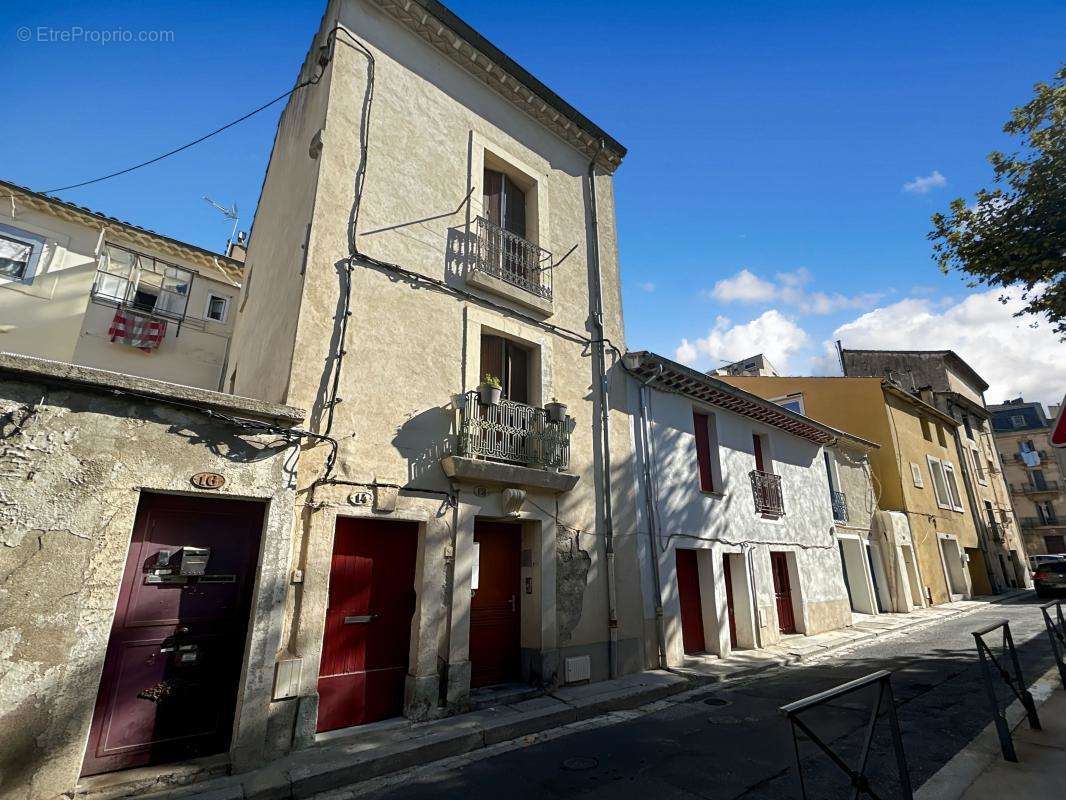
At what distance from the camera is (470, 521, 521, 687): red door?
22.9 ft

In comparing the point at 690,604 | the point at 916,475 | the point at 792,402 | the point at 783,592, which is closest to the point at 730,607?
the point at 690,604

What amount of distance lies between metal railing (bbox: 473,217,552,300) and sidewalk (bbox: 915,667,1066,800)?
7542 mm

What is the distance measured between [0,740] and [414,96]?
8.88m

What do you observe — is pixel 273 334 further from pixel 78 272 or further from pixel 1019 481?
pixel 1019 481

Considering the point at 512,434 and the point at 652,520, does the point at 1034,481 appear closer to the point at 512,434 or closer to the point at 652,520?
the point at 652,520

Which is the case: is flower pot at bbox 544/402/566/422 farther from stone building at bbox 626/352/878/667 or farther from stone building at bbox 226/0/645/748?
stone building at bbox 626/352/878/667

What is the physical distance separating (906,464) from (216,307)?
78.9ft

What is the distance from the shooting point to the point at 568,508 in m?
8.05

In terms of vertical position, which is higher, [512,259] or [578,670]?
[512,259]

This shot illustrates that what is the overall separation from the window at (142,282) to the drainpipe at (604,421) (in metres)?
11.5

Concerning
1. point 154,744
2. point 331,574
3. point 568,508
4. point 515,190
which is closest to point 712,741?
point 568,508

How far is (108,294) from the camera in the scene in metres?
13.1

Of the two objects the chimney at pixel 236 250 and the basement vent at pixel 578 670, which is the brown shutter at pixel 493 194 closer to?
the basement vent at pixel 578 670

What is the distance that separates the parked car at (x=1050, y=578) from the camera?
64.9ft
